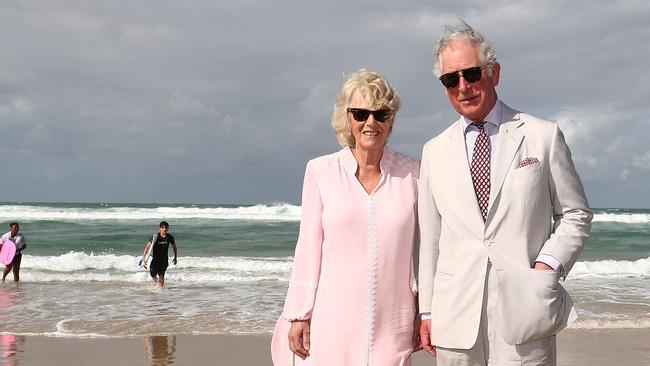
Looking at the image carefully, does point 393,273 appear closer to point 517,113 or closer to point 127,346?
point 517,113

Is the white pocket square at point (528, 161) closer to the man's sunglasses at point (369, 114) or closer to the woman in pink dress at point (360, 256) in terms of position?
the woman in pink dress at point (360, 256)

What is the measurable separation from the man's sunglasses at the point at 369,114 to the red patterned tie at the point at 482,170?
0.43 meters

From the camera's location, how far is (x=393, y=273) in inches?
111

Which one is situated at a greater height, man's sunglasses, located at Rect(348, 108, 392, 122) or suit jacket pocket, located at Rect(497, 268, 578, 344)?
man's sunglasses, located at Rect(348, 108, 392, 122)

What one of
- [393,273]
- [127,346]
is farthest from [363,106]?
[127,346]

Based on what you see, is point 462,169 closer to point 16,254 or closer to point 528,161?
point 528,161

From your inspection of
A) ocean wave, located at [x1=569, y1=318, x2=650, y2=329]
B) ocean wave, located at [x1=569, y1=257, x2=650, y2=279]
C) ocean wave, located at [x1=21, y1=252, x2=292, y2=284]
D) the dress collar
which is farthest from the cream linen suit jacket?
ocean wave, located at [x1=569, y1=257, x2=650, y2=279]

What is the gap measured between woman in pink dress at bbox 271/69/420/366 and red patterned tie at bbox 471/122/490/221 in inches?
14.0

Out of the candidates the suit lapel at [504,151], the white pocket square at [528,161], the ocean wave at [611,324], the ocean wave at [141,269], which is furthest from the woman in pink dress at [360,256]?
the ocean wave at [141,269]

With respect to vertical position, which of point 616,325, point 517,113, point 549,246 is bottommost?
point 616,325

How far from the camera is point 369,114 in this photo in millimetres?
2840

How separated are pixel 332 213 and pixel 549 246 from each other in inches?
36.2

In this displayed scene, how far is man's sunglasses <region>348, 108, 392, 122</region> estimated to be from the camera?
2.84m

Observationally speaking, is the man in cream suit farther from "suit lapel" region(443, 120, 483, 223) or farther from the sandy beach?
the sandy beach
